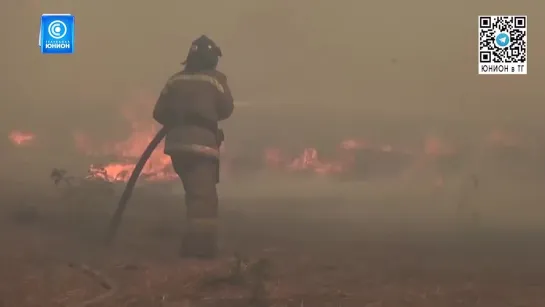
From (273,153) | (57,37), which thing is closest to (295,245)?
(273,153)

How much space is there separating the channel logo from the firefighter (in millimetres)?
522

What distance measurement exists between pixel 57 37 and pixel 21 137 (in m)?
0.50

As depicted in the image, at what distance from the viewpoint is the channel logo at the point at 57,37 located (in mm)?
2671

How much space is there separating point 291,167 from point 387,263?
61 cm

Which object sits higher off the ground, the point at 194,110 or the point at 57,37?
the point at 57,37

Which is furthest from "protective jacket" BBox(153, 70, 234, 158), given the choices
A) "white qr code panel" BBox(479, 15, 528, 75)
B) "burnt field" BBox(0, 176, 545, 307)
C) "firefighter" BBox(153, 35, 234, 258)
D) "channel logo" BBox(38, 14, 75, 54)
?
"white qr code panel" BBox(479, 15, 528, 75)

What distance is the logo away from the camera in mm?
2609

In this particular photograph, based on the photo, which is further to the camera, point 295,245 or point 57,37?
point 57,37

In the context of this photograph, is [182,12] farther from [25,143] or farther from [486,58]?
[486,58]

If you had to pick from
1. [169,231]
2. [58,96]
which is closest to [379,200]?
[169,231]

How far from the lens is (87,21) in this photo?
8.79 ft

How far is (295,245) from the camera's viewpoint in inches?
100

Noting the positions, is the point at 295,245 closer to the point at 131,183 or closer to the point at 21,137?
the point at 131,183

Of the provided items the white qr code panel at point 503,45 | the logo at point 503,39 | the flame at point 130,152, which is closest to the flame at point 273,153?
the flame at point 130,152
